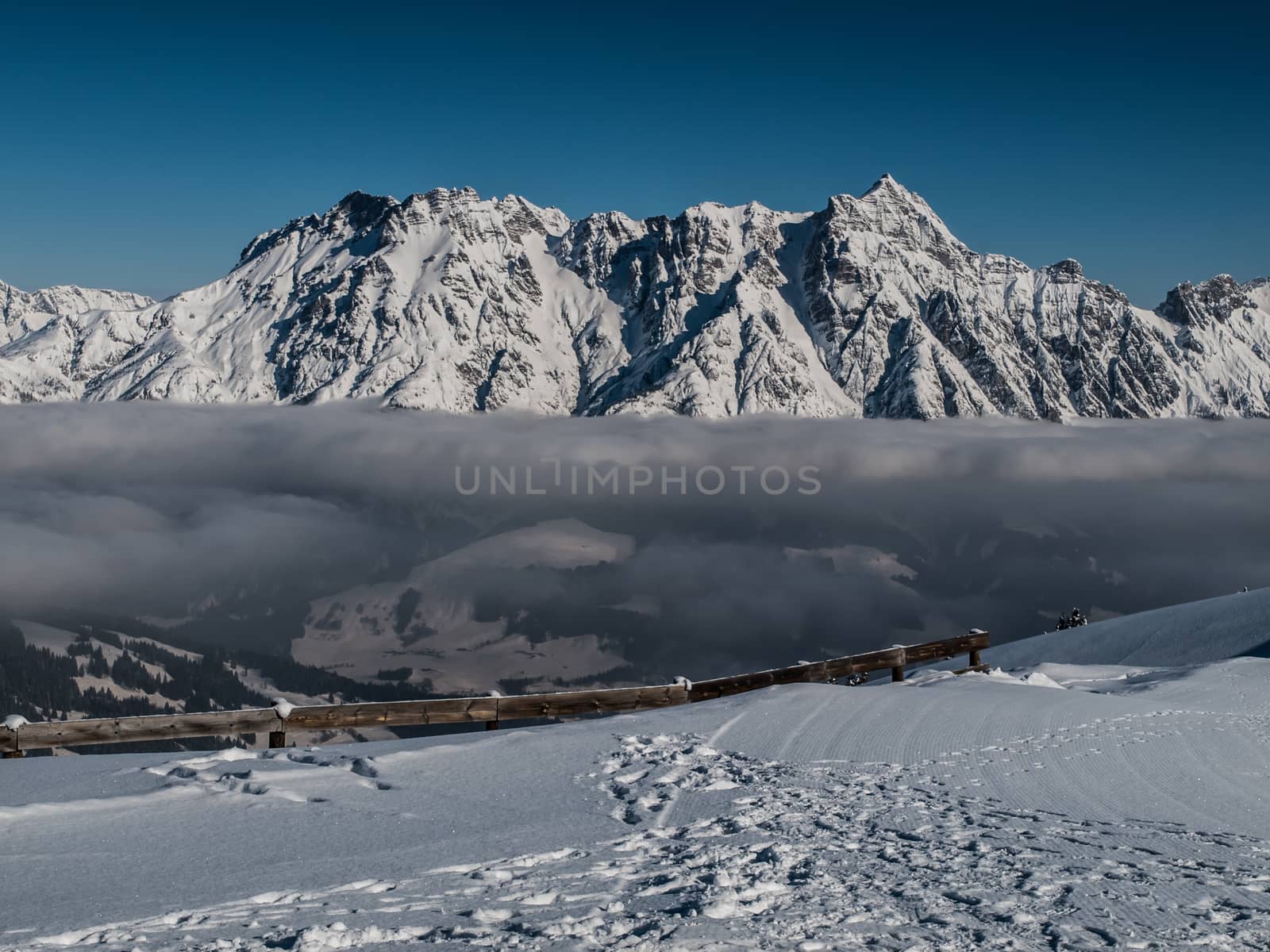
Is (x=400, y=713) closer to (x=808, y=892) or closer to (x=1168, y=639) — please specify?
(x=808, y=892)

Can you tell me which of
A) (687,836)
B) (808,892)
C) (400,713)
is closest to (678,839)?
(687,836)

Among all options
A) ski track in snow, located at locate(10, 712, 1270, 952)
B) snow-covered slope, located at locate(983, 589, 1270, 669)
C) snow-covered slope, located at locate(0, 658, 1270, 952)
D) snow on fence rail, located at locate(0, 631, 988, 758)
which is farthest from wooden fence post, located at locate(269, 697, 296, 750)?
snow-covered slope, located at locate(983, 589, 1270, 669)

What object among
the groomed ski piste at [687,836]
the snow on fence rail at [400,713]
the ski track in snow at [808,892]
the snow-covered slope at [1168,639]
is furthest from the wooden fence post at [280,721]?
the snow-covered slope at [1168,639]

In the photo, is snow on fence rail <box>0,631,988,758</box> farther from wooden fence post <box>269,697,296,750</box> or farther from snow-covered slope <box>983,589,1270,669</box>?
snow-covered slope <box>983,589,1270,669</box>

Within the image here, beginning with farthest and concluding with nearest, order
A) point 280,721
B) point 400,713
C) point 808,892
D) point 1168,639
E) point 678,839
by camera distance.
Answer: point 1168,639 < point 400,713 < point 280,721 < point 678,839 < point 808,892

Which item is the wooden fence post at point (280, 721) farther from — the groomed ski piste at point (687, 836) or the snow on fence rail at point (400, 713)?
the groomed ski piste at point (687, 836)

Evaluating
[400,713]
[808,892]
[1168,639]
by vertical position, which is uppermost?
[400,713]
